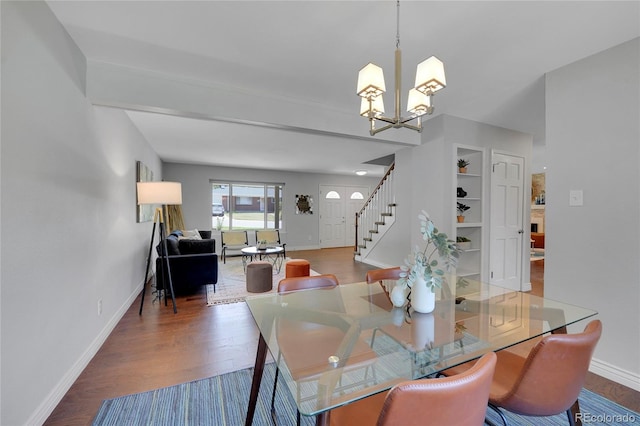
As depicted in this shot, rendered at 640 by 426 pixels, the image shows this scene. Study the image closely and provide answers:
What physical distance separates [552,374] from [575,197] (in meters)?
1.86

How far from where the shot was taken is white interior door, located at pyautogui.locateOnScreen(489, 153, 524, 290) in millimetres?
3842

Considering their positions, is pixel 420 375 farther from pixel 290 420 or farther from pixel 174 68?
pixel 174 68

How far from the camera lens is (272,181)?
308 inches

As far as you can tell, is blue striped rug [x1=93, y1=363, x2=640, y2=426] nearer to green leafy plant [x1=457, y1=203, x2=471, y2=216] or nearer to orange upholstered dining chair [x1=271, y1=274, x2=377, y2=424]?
orange upholstered dining chair [x1=271, y1=274, x2=377, y2=424]

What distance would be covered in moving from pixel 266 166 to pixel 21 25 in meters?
5.84

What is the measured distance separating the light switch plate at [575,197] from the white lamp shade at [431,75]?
1.70m

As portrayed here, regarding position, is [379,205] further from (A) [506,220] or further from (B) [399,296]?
(B) [399,296]

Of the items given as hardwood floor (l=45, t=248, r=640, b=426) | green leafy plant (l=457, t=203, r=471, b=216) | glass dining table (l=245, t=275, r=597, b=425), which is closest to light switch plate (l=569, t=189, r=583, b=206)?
glass dining table (l=245, t=275, r=597, b=425)

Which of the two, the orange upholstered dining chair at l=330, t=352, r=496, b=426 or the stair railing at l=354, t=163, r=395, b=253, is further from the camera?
the stair railing at l=354, t=163, r=395, b=253

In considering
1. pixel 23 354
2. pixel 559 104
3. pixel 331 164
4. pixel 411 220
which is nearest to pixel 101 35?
pixel 23 354

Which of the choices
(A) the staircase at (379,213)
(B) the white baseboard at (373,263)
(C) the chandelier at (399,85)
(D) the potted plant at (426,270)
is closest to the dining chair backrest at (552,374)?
(D) the potted plant at (426,270)

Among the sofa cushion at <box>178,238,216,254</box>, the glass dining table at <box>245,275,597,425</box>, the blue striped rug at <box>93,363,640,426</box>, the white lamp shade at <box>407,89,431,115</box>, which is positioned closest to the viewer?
the glass dining table at <box>245,275,597,425</box>

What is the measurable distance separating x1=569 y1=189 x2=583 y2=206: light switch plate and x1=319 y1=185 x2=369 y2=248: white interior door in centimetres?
656

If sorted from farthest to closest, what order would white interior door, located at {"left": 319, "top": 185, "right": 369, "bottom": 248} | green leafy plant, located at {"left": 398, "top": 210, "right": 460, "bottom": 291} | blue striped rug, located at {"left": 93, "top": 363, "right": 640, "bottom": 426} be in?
1. white interior door, located at {"left": 319, "top": 185, "right": 369, "bottom": 248}
2. blue striped rug, located at {"left": 93, "top": 363, "right": 640, "bottom": 426}
3. green leafy plant, located at {"left": 398, "top": 210, "right": 460, "bottom": 291}
